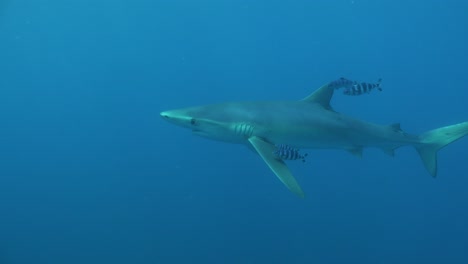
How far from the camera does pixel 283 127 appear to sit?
17.1 feet

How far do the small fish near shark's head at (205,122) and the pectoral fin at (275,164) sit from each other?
31cm

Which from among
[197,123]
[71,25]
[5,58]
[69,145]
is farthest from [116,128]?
[197,123]

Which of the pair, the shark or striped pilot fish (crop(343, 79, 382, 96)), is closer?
the shark

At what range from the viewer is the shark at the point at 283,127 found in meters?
4.92

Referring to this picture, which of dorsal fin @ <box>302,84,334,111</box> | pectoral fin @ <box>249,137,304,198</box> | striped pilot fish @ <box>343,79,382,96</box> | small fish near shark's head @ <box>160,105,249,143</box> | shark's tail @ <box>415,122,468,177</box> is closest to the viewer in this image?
pectoral fin @ <box>249,137,304,198</box>

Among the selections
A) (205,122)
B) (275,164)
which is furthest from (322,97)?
(205,122)

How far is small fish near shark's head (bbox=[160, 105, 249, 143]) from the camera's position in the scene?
4.87m

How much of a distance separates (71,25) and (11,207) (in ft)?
39.9

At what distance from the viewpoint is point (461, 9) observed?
58.6 feet

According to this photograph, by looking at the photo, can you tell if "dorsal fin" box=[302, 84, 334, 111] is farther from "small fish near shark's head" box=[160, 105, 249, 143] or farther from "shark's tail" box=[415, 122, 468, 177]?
"shark's tail" box=[415, 122, 468, 177]

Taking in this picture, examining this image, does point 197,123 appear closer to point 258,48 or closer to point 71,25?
point 258,48

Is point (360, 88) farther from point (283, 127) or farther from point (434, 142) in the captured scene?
point (283, 127)

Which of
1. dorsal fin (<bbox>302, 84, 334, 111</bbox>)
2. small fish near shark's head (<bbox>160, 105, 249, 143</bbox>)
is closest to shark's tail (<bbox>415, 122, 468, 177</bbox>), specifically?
dorsal fin (<bbox>302, 84, 334, 111</bbox>)

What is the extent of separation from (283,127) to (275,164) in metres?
0.79
